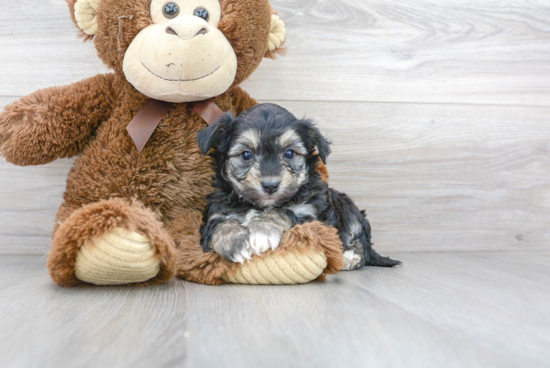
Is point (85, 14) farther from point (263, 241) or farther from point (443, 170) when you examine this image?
point (443, 170)

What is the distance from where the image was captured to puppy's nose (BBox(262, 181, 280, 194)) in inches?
61.2

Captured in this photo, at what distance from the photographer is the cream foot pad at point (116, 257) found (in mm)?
1305

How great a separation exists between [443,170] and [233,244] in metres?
1.43

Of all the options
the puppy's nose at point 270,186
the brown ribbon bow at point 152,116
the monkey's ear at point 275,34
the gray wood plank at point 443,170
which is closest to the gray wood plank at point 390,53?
the gray wood plank at point 443,170

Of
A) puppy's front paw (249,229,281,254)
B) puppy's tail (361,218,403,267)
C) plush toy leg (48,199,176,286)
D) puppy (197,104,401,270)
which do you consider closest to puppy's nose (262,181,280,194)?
puppy (197,104,401,270)

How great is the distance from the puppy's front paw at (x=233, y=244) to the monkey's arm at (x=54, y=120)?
0.69 meters

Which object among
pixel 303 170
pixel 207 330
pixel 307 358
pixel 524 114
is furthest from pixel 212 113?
pixel 524 114

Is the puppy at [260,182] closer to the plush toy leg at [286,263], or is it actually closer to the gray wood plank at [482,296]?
the plush toy leg at [286,263]

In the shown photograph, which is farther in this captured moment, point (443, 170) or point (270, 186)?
point (443, 170)

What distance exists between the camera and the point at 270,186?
1.56m

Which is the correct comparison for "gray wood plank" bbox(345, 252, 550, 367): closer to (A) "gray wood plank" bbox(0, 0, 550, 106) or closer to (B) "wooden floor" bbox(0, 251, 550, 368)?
(B) "wooden floor" bbox(0, 251, 550, 368)

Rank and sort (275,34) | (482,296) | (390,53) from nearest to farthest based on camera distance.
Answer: (482,296) < (275,34) < (390,53)

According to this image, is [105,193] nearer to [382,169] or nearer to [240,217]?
[240,217]

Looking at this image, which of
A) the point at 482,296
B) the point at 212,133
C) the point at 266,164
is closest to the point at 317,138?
the point at 266,164
